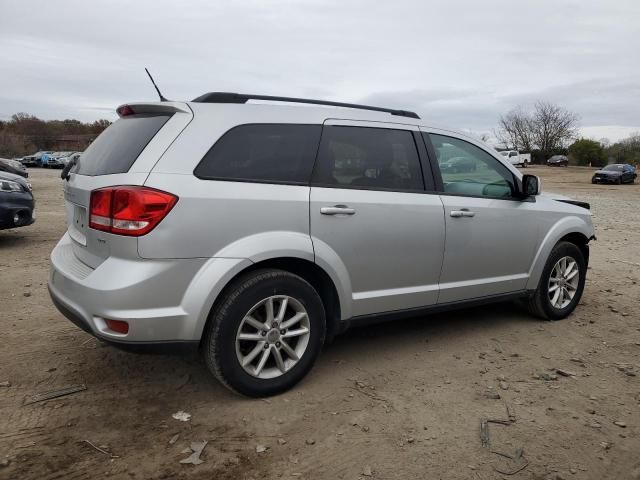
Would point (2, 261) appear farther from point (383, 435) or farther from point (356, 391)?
point (383, 435)

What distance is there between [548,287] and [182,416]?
3415 mm

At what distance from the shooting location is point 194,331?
9.67ft

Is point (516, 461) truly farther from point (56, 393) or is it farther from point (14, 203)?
point (14, 203)

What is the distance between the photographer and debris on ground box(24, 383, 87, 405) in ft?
10.5

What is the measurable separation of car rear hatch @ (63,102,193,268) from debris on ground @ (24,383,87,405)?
0.82 meters

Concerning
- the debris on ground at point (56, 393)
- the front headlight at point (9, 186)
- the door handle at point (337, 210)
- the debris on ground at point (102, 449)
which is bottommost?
the debris on ground at point (102, 449)

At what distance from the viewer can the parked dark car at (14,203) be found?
7.57m

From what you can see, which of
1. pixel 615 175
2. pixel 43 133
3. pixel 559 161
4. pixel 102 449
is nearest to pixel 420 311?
pixel 102 449

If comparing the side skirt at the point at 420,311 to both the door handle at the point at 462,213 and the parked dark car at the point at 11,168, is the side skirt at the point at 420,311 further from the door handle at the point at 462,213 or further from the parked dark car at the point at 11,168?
the parked dark car at the point at 11,168

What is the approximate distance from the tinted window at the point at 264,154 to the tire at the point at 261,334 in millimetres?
590

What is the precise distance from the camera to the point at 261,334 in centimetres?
319

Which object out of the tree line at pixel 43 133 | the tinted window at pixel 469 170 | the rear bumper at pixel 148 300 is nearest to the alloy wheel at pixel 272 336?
the rear bumper at pixel 148 300

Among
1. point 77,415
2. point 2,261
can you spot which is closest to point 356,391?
point 77,415

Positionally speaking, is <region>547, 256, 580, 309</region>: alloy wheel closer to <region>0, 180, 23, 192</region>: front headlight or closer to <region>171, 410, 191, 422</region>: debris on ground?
<region>171, 410, 191, 422</region>: debris on ground
